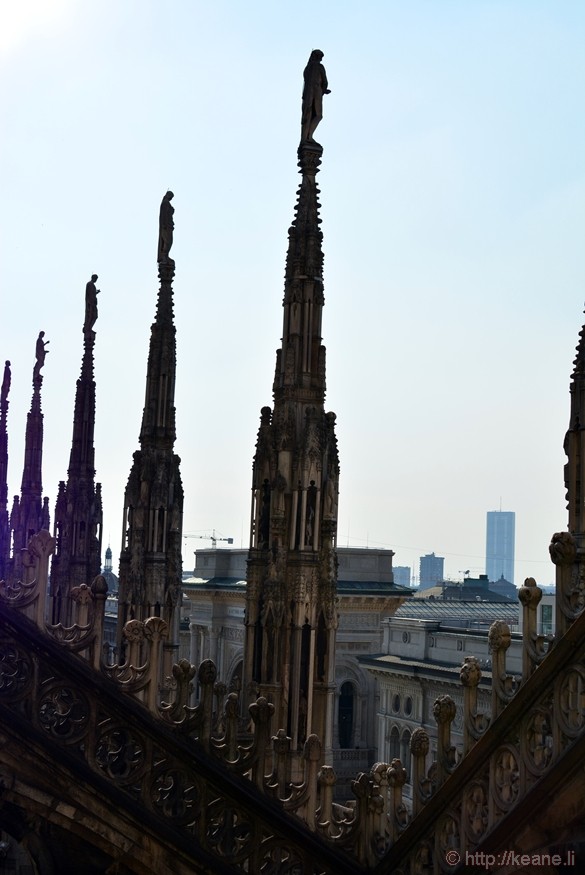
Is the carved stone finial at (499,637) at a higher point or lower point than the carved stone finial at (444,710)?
higher

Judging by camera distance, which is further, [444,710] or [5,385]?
[5,385]

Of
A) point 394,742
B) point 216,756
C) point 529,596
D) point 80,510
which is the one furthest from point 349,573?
point 529,596

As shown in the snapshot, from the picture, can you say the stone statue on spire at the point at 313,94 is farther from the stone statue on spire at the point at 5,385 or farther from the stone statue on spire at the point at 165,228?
the stone statue on spire at the point at 5,385

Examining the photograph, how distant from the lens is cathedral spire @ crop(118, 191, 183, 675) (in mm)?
20562

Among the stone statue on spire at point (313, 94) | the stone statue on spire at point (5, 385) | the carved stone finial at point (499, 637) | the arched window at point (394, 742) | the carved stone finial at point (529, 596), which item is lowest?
the arched window at point (394, 742)

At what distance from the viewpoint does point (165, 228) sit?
21.7 m

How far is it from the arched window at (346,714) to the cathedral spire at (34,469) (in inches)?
561

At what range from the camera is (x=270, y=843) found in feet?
28.3

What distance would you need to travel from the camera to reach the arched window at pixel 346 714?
46156mm

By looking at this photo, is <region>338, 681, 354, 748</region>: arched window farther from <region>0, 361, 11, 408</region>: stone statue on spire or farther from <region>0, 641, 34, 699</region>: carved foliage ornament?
<region>0, 641, 34, 699</region>: carved foliage ornament

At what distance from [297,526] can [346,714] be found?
114ft

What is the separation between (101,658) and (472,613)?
2416 inches

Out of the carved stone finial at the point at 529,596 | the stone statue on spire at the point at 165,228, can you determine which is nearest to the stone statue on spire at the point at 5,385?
the stone statue on spire at the point at 165,228

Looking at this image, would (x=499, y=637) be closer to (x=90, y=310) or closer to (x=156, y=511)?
(x=156, y=511)
